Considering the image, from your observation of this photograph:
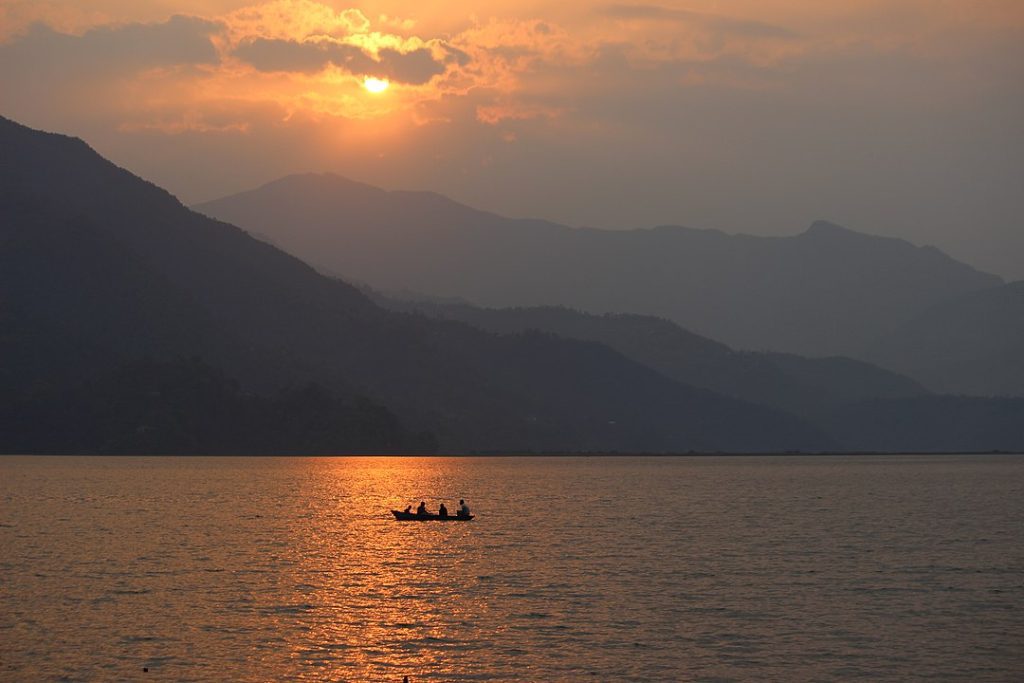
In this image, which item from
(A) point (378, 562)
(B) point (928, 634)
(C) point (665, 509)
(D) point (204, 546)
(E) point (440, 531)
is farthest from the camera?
(C) point (665, 509)

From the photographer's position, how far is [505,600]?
7825 centimetres

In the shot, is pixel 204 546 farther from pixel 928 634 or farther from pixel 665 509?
pixel 665 509

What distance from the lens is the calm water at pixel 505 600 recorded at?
5841 centimetres

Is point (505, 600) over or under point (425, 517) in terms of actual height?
under

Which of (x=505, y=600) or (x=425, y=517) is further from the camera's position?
(x=425, y=517)

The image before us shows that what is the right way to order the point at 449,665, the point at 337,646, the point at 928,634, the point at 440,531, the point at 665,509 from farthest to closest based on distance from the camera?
the point at 665,509, the point at 440,531, the point at 928,634, the point at 337,646, the point at 449,665

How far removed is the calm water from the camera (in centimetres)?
5841

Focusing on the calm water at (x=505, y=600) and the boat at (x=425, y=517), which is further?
the boat at (x=425, y=517)

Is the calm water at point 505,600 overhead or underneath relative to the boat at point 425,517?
underneath

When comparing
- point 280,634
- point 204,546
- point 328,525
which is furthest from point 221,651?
point 328,525

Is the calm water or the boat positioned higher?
the boat

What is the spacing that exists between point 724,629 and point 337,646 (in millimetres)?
20197

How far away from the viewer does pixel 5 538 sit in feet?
382

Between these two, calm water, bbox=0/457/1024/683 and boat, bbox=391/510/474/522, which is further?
boat, bbox=391/510/474/522
